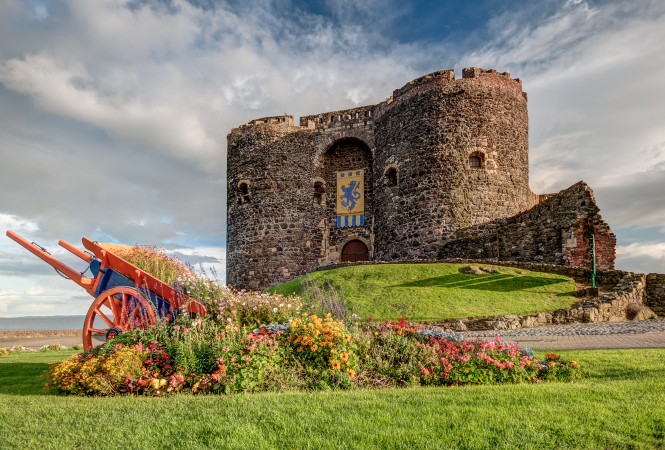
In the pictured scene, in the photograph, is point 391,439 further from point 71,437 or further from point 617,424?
point 71,437

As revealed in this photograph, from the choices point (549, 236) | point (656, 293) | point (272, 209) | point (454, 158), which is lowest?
point (656, 293)

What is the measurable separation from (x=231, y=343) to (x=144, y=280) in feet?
8.91

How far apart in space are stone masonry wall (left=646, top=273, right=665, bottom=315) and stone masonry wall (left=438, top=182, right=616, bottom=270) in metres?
2.03

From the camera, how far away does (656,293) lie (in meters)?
17.7

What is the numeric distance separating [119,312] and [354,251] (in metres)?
19.6

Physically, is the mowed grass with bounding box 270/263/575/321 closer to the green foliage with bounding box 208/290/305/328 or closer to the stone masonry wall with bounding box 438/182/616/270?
the stone masonry wall with bounding box 438/182/616/270

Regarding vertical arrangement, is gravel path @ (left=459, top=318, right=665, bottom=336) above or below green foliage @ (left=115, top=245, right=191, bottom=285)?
below

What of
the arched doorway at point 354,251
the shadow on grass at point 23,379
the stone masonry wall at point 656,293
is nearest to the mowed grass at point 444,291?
the stone masonry wall at point 656,293

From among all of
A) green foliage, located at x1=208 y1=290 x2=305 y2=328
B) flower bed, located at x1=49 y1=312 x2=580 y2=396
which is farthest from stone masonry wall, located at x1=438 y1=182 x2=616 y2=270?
green foliage, located at x1=208 y1=290 x2=305 y2=328

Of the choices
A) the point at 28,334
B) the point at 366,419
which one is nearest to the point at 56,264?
the point at 366,419

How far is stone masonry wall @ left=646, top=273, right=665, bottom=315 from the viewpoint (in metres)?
17.5

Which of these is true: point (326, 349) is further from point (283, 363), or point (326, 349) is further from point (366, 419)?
point (366, 419)

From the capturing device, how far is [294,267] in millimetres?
28719

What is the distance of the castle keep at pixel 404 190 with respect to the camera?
22.5 metres
